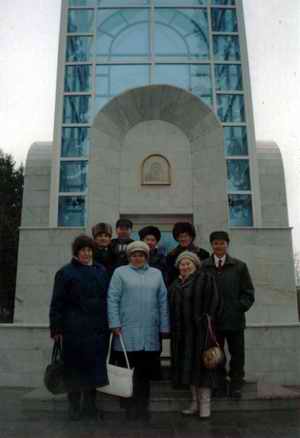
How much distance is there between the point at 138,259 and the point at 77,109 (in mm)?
7083

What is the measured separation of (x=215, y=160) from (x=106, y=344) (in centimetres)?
684

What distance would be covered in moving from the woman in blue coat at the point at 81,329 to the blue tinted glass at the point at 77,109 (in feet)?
21.9

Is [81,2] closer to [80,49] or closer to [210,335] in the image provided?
[80,49]

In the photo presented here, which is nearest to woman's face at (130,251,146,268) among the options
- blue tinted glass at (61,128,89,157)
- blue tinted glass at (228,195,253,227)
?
blue tinted glass at (228,195,253,227)

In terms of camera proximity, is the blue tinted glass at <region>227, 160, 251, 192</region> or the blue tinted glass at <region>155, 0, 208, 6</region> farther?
the blue tinted glass at <region>155, 0, 208, 6</region>

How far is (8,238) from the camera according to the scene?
19234mm

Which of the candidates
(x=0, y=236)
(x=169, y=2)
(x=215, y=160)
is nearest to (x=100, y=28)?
(x=169, y=2)

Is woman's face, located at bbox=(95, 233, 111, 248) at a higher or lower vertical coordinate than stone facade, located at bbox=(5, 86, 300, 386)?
lower

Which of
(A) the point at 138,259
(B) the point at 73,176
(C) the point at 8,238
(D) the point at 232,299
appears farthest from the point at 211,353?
(C) the point at 8,238

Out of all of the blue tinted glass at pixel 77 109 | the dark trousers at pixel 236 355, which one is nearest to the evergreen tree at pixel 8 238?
the blue tinted glass at pixel 77 109

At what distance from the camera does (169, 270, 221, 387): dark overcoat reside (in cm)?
400

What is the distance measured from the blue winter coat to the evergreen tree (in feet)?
53.1

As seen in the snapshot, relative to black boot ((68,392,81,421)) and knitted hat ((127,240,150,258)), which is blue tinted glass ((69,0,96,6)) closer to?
knitted hat ((127,240,150,258))

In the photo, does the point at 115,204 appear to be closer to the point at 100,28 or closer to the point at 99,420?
the point at 100,28
